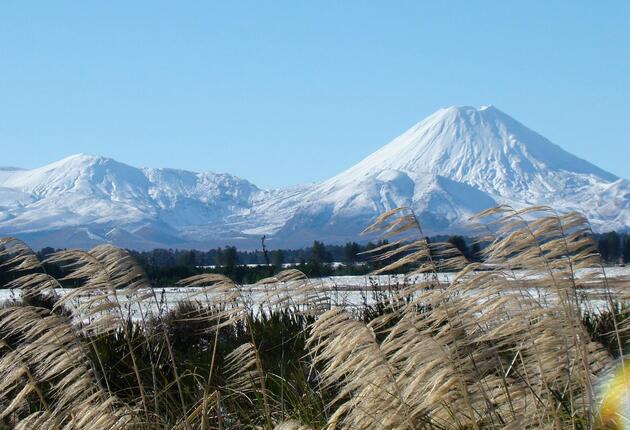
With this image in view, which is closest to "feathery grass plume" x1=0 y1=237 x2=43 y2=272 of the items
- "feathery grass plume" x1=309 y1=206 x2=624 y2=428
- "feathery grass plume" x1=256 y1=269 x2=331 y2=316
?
"feathery grass plume" x1=256 y1=269 x2=331 y2=316

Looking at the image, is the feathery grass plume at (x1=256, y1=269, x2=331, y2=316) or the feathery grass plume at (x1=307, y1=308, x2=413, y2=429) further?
the feathery grass plume at (x1=256, y1=269, x2=331, y2=316)

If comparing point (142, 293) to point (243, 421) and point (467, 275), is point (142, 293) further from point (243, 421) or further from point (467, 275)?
point (467, 275)

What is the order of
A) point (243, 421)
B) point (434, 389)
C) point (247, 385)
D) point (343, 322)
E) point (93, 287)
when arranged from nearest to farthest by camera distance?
1. point (434, 389)
2. point (343, 322)
3. point (93, 287)
4. point (243, 421)
5. point (247, 385)

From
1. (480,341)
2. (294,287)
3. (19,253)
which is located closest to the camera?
(480,341)

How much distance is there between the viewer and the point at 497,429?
13.7 feet

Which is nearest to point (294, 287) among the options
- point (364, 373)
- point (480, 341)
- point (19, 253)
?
point (364, 373)

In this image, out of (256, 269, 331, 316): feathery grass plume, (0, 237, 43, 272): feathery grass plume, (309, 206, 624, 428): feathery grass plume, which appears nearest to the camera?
(309, 206, 624, 428): feathery grass plume

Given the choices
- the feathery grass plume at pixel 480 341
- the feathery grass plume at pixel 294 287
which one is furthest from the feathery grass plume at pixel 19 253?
the feathery grass plume at pixel 480 341

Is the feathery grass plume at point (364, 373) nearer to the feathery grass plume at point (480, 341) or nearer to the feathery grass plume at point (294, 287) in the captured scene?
the feathery grass plume at point (480, 341)

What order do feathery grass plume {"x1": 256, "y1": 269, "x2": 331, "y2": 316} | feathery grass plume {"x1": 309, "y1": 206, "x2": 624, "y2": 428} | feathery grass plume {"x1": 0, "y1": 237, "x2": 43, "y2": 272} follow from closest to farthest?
feathery grass plume {"x1": 309, "y1": 206, "x2": 624, "y2": 428}, feathery grass plume {"x1": 256, "y1": 269, "x2": 331, "y2": 316}, feathery grass plume {"x1": 0, "y1": 237, "x2": 43, "y2": 272}

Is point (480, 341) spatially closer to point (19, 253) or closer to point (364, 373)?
point (364, 373)

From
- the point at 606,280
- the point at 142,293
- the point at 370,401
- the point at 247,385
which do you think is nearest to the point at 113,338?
the point at 247,385

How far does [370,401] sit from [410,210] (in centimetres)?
83

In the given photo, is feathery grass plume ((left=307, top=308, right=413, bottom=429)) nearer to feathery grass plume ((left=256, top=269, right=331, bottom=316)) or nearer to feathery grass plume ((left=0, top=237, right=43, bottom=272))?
feathery grass plume ((left=256, top=269, right=331, bottom=316))
